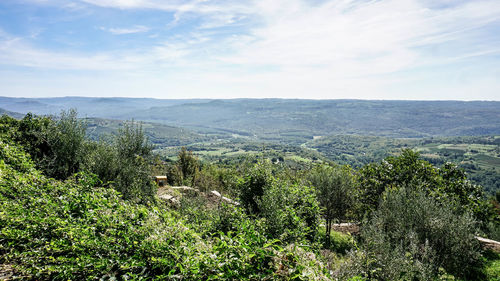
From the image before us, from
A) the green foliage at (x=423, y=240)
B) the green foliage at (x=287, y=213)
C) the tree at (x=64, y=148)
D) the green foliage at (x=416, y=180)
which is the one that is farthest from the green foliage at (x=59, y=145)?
the green foliage at (x=416, y=180)

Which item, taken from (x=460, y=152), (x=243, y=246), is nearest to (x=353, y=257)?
(x=243, y=246)

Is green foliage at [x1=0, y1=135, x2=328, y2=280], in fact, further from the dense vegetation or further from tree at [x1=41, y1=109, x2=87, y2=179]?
tree at [x1=41, y1=109, x2=87, y2=179]

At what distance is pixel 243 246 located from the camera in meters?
3.52

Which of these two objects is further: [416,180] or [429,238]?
[416,180]

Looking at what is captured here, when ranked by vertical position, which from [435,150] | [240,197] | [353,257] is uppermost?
[240,197]

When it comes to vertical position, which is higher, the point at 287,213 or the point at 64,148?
the point at 64,148

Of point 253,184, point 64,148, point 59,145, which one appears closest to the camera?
point 253,184

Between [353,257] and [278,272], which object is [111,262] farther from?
[353,257]

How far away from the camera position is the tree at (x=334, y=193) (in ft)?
49.9

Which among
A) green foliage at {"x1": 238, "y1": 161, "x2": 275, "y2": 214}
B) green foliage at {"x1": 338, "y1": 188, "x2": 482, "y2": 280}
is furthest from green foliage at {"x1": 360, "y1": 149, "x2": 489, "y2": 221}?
green foliage at {"x1": 238, "y1": 161, "x2": 275, "y2": 214}

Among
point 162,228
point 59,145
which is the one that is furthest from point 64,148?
point 162,228

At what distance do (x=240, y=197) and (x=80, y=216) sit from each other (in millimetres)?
4294

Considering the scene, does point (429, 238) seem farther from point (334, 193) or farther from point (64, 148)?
point (64, 148)

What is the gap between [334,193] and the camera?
604 inches
